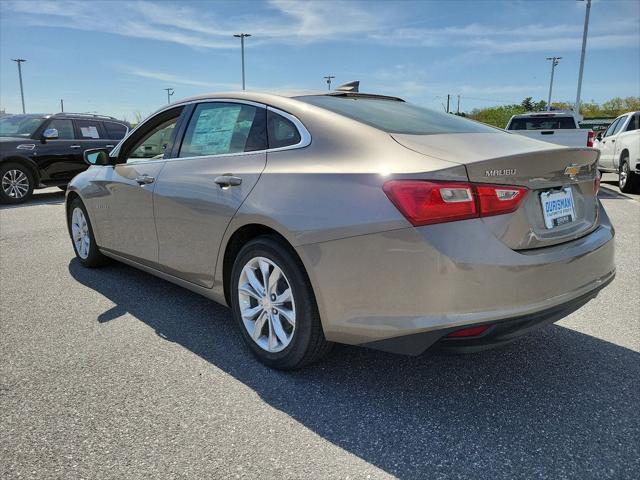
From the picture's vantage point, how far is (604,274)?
274cm

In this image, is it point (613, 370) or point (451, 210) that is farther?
point (613, 370)

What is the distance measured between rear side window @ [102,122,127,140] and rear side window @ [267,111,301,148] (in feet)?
32.2

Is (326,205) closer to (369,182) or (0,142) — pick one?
(369,182)

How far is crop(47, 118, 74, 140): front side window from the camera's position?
10953 millimetres

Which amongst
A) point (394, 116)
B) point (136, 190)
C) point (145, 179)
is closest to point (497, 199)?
point (394, 116)

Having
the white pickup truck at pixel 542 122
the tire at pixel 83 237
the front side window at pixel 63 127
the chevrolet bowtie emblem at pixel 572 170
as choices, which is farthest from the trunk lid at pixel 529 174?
the front side window at pixel 63 127

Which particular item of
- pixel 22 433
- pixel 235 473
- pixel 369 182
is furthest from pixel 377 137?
pixel 22 433

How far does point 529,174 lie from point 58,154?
10660 millimetres

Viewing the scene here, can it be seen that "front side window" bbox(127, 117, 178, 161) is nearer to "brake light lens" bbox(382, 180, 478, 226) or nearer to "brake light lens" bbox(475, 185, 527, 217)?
"brake light lens" bbox(382, 180, 478, 226)

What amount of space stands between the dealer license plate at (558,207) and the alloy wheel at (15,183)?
10.6m

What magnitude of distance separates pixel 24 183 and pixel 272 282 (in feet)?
31.4

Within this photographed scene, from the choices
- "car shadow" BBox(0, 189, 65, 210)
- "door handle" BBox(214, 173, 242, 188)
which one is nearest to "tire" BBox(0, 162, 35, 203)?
"car shadow" BBox(0, 189, 65, 210)

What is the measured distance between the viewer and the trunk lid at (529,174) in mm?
2283

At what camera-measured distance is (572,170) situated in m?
2.61
